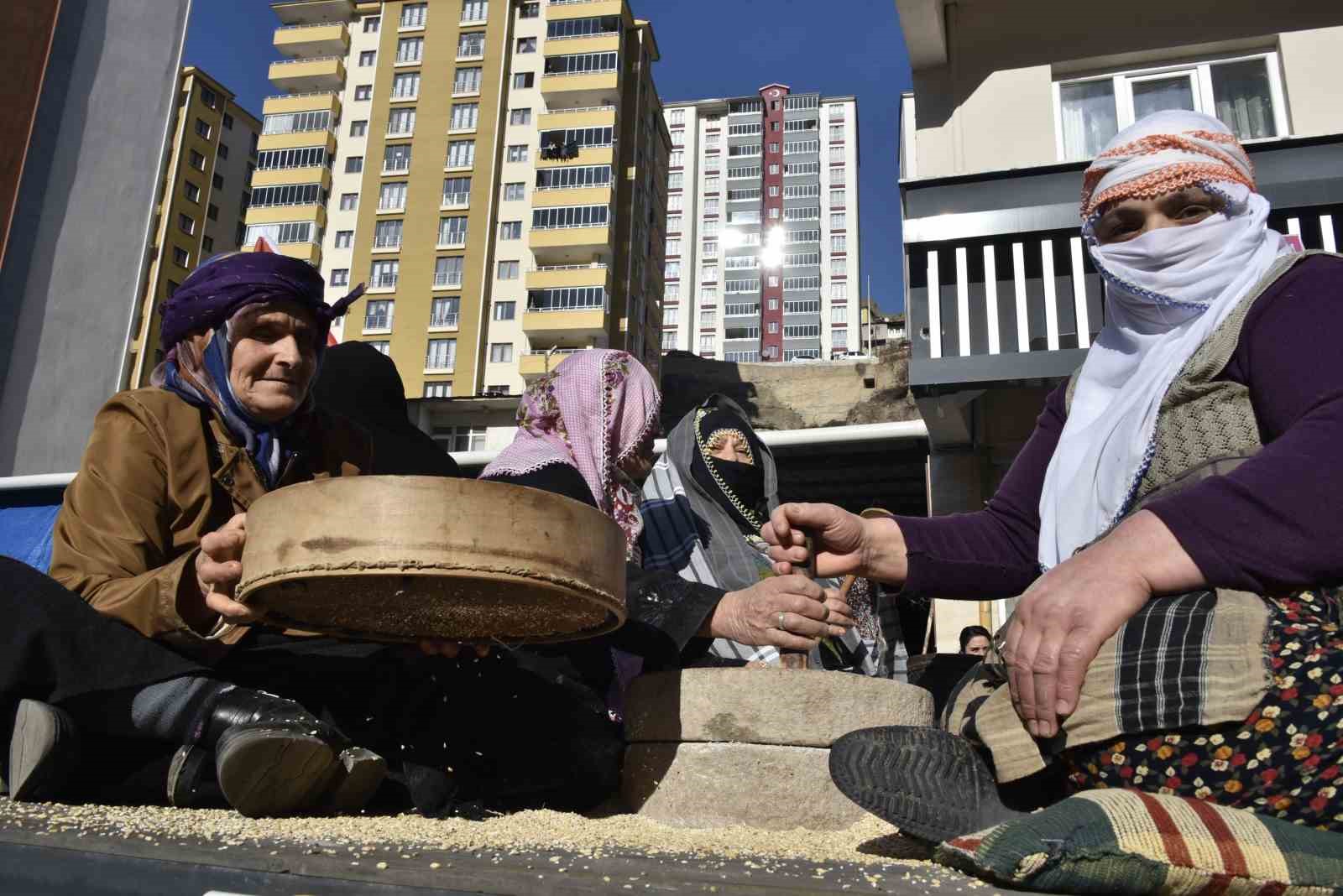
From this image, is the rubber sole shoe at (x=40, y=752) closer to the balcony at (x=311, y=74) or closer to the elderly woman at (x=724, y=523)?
the elderly woman at (x=724, y=523)

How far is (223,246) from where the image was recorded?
220 ft

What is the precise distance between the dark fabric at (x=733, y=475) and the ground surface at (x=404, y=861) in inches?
98.2

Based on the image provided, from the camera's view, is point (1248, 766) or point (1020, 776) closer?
point (1248, 766)

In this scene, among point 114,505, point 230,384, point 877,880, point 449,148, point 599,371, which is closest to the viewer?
point 877,880

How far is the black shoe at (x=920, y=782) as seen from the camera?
148 cm

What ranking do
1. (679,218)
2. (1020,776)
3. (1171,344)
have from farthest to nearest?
1. (679,218)
2. (1171,344)
3. (1020,776)

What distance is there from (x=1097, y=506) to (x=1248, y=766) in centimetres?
61

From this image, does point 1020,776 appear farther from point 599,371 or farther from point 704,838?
point 599,371

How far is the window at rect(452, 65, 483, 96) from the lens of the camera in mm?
61688

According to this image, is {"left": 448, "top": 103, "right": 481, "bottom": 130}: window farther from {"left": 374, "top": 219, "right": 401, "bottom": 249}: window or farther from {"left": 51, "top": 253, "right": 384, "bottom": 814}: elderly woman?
{"left": 51, "top": 253, "right": 384, "bottom": 814}: elderly woman

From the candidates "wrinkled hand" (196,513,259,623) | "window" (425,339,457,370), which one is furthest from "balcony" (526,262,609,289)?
"wrinkled hand" (196,513,259,623)

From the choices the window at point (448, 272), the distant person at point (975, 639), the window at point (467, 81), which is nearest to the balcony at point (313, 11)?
the window at point (467, 81)

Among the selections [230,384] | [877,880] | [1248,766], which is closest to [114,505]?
[230,384]

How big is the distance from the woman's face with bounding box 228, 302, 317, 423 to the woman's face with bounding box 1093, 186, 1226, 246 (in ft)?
6.79
